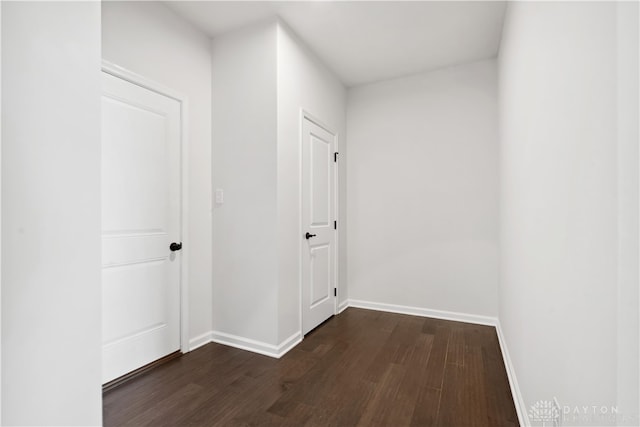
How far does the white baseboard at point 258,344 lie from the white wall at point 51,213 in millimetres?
1412

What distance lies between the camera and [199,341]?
2613 millimetres

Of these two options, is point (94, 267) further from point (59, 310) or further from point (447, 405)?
point (447, 405)

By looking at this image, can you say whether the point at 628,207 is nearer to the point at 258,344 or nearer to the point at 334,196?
the point at 258,344

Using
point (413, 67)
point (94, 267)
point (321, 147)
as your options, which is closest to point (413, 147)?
point (413, 67)

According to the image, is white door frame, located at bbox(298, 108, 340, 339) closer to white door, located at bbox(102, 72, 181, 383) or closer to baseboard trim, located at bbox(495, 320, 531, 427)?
white door, located at bbox(102, 72, 181, 383)

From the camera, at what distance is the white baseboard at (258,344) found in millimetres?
2439

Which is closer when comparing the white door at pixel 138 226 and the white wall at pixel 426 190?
the white door at pixel 138 226

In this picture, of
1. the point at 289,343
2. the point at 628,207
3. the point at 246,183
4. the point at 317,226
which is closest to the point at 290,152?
the point at 246,183

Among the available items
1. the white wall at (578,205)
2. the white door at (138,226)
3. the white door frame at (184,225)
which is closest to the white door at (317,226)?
the white door frame at (184,225)

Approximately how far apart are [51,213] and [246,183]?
1.59 meters

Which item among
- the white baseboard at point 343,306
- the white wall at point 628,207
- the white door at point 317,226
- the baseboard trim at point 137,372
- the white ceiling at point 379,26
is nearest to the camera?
the white wall at point 628,207

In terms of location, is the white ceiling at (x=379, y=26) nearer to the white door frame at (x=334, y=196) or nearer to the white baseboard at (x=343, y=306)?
the white door frame at (x=334, y=196)

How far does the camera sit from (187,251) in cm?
253

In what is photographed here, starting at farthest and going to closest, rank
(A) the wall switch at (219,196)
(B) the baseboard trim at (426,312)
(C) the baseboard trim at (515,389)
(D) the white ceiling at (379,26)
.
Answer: (B) the baseboard trim at (426,312) < (A) the wall switch at (219,196) < (D) the white ceiling at (379,26) < (C) the baseboard trim at (515,389)
